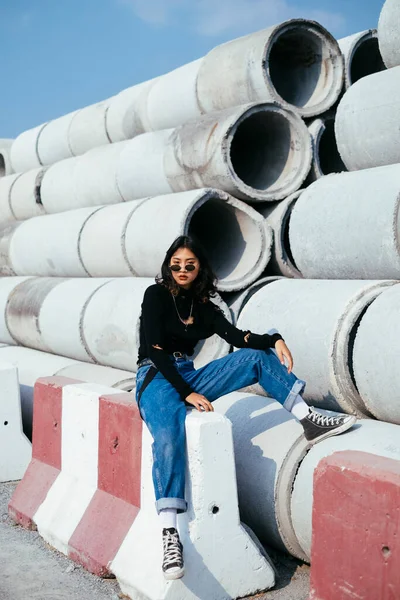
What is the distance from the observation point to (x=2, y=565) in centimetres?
394

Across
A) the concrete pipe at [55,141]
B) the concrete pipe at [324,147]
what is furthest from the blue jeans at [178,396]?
the concrete pipe at [55,141]

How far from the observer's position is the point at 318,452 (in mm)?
3801

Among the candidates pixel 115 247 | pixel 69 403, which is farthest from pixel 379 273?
pixel 115 247

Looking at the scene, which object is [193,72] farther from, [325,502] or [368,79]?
[325,502]

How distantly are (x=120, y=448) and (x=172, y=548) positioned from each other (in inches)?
29.1

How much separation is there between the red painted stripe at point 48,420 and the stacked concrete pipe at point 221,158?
1901mm

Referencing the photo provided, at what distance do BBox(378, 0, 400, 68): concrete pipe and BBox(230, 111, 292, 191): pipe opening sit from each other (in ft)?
2.89

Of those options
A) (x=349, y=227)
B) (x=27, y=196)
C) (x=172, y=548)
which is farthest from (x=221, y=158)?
(x=27, y=196)

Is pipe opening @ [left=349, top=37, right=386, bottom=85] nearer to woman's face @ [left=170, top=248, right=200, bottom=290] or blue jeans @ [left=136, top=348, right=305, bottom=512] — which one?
woman's face @ [left=170, top=248, right=200, bottom=290]

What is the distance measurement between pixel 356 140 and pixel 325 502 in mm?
2901

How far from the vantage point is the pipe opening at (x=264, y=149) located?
19.2ft

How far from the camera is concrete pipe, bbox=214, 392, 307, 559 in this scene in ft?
12.6

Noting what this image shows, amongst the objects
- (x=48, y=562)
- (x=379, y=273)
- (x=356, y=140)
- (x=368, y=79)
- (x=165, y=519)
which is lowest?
(x=48, y=562)

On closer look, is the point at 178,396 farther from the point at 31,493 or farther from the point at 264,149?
the point at 264,149
